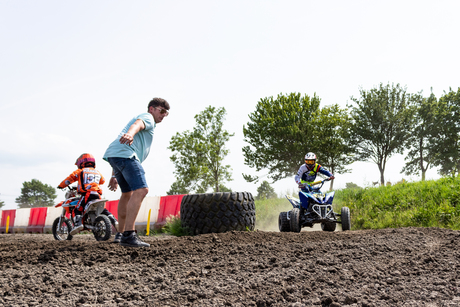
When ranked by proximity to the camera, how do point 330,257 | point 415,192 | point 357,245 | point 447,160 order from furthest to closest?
point 447,160 → point 415,192 → point 357,245 → point 330,257

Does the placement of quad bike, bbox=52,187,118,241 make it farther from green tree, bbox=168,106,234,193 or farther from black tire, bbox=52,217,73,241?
green tree, bbox=168,106,234,193

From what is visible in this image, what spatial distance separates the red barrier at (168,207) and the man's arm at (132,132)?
20.4 feet

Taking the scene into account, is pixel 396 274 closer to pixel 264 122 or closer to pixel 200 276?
pixel 200 276

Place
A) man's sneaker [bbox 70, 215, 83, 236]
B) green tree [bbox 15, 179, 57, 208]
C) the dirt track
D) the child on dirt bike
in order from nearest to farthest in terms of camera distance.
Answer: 1. the dirt track
2. man's sneaker [bbox 70, 215, 83, 236]
3. the child on dirt bike
4. green tree [bbox 15, 179, 57, 208]

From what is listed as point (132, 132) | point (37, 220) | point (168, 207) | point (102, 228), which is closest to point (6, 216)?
point (37, 220)

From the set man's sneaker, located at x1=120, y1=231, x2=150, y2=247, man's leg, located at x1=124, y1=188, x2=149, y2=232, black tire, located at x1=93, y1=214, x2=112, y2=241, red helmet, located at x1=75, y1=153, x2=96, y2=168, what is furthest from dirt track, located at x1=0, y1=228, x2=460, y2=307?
red helmet, located at x1=75, y1=153, x2=96, y2=168

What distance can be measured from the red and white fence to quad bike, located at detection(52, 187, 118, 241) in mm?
2804

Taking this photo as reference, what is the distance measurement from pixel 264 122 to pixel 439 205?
2407 cm

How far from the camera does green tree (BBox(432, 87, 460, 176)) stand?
33.1 m

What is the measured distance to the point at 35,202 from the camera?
85875mm

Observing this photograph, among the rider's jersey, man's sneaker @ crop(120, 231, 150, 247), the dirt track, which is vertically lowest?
the dirt track

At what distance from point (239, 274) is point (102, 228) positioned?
13.9 ft

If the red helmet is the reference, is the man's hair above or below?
above

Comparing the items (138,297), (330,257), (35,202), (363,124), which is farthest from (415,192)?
(35,202)
